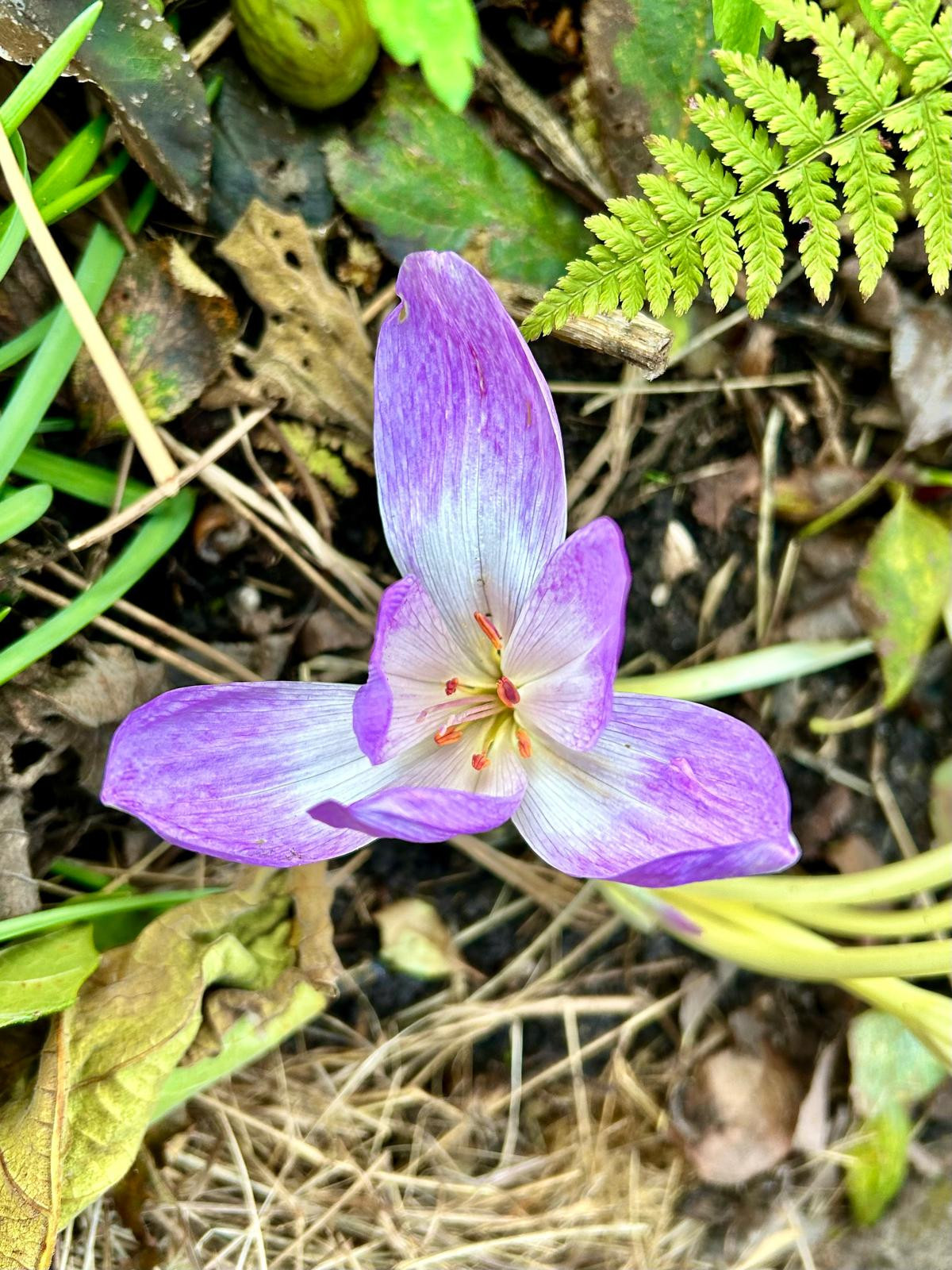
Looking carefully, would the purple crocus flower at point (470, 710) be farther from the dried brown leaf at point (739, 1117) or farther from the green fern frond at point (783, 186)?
the dried brown leaf at point (739, 1117)

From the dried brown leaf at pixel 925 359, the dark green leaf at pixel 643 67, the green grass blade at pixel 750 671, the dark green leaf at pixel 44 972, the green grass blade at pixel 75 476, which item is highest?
the green grass blade at pixel 75 476

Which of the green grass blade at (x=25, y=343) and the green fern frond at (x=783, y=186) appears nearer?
the green fern frond at (x=783, y=186)

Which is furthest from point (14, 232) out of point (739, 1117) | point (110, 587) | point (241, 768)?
point (739, 1117)

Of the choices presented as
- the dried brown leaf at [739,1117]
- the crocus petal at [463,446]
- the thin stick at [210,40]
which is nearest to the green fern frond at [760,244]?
the crocus petal at [463,446]

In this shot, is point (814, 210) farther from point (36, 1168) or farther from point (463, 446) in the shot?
point (36, 1168)

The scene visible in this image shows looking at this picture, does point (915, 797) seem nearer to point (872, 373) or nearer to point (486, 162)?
point (872, 373)

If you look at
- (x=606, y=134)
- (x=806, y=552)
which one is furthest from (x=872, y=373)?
(x=606, y=134)

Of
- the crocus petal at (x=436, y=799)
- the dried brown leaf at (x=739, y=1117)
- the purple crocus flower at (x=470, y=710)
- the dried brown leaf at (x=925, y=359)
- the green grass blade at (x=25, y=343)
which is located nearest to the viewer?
the crocus petal at (x=436, y=799)
